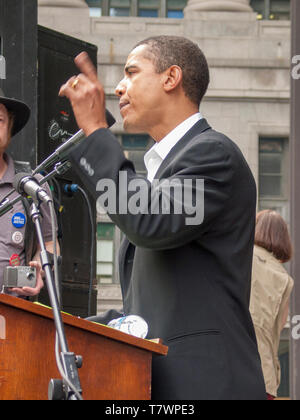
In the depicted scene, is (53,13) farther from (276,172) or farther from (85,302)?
(85,302)

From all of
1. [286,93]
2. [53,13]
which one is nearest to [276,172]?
[286,93]

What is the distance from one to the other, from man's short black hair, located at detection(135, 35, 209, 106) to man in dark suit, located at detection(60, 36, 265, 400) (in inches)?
8.5

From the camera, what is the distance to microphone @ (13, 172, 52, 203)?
274 cm

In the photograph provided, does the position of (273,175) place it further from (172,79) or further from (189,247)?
(189,247)

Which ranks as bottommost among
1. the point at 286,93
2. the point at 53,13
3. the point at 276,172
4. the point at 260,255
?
the point at 260,255

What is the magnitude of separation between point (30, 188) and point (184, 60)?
24.6 inches

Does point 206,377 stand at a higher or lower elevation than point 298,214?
lower

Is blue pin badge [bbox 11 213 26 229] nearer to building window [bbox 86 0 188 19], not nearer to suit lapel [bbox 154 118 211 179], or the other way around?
suit lapel [bbox 154 118 211 179]

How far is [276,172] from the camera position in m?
21.8

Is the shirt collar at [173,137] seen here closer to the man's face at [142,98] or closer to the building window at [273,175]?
the man's face at [142,98]

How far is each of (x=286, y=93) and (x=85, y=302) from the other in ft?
52.3

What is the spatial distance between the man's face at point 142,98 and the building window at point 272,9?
20.4 metres

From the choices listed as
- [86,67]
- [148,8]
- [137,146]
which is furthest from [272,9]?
[86,67]
